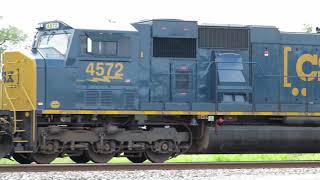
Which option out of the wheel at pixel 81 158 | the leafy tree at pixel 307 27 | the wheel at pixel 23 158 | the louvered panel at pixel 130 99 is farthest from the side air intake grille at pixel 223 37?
the leafy tree at pixel 307 27

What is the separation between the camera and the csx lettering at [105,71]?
1554cm

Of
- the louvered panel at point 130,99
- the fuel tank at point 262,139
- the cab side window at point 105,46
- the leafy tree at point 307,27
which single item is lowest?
the fuel tank at point 262,139

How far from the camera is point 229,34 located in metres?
17.0

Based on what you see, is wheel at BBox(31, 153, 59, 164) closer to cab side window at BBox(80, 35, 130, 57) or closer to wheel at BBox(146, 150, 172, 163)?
wheel at BBox(146, 150, 172, 163)

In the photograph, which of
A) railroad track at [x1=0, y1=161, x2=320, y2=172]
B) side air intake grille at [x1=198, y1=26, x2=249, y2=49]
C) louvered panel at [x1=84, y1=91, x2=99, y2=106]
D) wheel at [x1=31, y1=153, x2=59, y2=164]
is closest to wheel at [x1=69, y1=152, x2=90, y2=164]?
wheel at [x1=31, y1=153, x2=59, y2=164]

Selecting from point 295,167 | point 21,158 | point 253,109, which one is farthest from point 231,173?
point 21,158

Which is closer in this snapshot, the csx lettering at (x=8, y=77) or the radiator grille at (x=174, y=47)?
the csx lettering at (x=8, y=77)

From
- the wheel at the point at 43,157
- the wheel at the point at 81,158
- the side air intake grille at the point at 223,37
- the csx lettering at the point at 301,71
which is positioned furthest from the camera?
the csx lettering at the point at 301,71

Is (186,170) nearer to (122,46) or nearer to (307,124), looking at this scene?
(122,46)

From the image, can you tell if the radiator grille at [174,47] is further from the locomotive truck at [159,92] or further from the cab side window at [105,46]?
the cab side window at [105,46]

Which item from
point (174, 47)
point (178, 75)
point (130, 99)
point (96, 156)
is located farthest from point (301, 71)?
point (96, 156)

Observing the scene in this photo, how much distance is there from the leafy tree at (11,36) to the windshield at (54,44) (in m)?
46.1

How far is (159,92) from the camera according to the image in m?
16.2

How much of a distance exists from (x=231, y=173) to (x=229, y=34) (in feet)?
15.4
